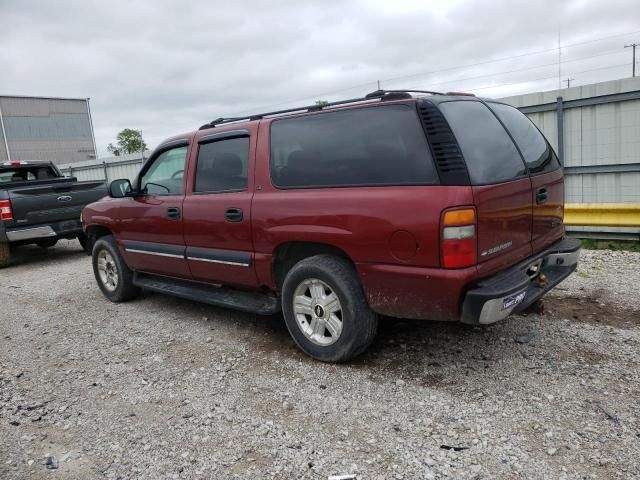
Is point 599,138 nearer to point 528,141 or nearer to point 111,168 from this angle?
point 528,141

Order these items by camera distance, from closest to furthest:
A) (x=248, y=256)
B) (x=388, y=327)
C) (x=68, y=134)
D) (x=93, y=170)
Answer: (x=248, y=256)
(x=388, y=327)
(x=93, y=170)
(x=68, y=134)

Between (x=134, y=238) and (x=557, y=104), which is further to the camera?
(x=557, y=104)

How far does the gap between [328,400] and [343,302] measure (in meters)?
0.65

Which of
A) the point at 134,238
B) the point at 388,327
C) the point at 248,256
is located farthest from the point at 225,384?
the point at 134,238

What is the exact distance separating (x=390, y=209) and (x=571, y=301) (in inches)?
103

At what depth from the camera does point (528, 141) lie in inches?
149

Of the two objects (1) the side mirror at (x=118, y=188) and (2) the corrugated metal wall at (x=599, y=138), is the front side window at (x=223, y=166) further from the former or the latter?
(2) the corrugated metal wall at (x=599, y=138)

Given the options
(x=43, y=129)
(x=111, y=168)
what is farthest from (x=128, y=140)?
(x=111, y=168)

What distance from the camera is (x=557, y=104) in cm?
727

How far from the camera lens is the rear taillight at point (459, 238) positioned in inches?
113

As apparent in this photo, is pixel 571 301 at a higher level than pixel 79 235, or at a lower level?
lower

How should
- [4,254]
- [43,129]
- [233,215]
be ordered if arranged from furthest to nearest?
1. [43,129]
2. [4,254]
3. [233,215]

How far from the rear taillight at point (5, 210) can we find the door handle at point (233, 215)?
567cm

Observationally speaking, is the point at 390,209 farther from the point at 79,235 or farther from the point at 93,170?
the point at 93,170
